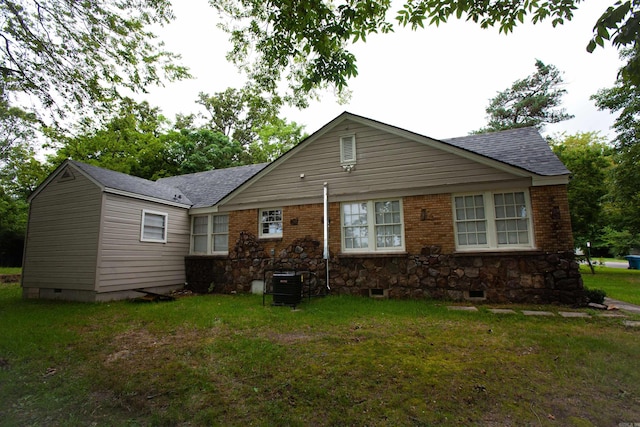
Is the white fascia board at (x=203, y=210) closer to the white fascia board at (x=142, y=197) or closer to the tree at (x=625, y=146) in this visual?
the white fascia board at (x=142, y=197)

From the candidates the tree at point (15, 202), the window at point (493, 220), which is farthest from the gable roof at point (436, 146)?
the tree at point (15, 202)

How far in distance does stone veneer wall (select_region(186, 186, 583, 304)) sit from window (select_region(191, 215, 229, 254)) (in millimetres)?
506

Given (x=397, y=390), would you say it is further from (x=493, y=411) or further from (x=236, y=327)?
(x=236, y=327)

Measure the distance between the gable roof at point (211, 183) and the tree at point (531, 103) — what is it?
2080 centimetres

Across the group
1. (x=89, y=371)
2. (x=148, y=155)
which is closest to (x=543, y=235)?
(x=89, y=371)

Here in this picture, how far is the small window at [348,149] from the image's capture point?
9.62 m

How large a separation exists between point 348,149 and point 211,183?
23.4 ft

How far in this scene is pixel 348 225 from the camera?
31.1ft

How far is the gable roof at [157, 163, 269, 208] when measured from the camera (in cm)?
1217

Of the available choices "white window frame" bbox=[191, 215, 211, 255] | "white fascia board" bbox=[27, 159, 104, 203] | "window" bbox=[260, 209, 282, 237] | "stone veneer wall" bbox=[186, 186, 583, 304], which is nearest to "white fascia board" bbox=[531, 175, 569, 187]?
"stone veneer wall" bbox=[186, 186, 583, 304]

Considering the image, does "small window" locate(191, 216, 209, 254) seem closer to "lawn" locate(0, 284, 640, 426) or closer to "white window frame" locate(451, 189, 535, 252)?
"lawn" locate(0, 284, 640, 426)

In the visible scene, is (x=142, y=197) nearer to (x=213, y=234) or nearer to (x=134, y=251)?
(x=134, y=251)

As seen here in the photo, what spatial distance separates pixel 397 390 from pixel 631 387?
253 cm

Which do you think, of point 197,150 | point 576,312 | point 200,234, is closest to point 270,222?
point 200,234
